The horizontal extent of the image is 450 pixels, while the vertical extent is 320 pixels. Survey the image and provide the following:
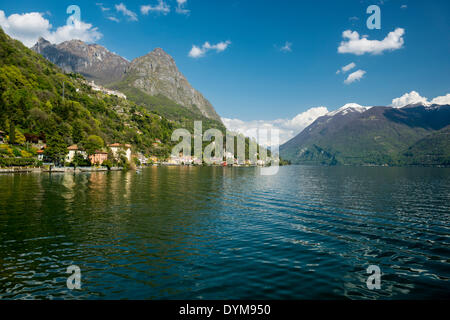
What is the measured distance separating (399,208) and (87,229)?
140 feet

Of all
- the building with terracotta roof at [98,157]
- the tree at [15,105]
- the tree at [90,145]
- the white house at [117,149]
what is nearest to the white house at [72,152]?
the tree at [90,145]

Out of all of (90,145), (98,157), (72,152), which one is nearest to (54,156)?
(72,152)

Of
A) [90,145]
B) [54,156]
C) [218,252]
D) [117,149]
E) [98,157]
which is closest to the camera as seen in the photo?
[218,252]

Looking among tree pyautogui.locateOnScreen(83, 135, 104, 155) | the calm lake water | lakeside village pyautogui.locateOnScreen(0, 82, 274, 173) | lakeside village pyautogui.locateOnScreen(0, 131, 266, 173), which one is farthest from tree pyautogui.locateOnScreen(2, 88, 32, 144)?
the calm lake water

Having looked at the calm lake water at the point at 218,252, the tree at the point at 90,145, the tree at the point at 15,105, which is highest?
the tree at the point at 15,105

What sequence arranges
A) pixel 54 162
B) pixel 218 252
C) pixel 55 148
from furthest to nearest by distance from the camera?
1. pixel 54 162
2. pixel 55 148
3. pixel 218 252

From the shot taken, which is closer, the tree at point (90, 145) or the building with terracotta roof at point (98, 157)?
the tree at point (90, 145)

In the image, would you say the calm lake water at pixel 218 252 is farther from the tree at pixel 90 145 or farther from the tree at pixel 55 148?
the tree at pixel 90 145

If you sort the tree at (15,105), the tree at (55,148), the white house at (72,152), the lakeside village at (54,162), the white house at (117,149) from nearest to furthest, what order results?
the lakeside village at (54,162)
the tree at (55,148)
the tree at (15,105)
the white house at (72,152)
the white house at (117,149)

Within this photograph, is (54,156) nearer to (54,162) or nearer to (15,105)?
(54,162)

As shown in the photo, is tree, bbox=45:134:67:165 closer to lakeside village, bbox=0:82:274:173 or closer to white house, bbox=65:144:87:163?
lakeside village, bbox=0:82:274:173
